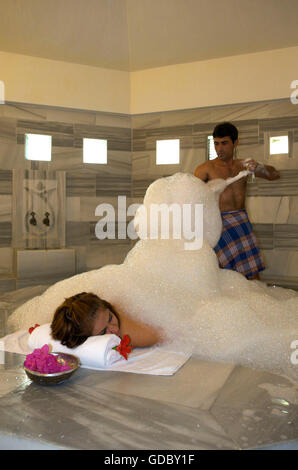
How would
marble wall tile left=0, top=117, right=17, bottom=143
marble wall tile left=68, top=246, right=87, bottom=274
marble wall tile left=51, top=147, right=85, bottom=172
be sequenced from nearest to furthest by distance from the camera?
1. marble wall tile left=0, top=117, right=17, bottom=143
2. marble wall tile left=51, top=147, right=85, bottom=172
3. marble wall tile left=68, top=246, right=87, bottom=274

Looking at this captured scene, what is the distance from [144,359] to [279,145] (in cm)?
278

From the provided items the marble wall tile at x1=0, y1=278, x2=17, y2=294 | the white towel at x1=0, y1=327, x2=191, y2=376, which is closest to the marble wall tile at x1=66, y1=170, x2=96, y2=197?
the marble wall tile at x1=0, y1=278, x2=17, y2=294

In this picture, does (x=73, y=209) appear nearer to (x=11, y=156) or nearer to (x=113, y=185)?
(x=113, y=185)

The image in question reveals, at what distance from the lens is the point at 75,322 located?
1.78 metres

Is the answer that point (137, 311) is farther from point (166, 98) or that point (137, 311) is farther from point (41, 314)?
point (166, 98)

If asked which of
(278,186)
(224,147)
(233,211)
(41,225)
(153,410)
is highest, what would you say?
(224,147)

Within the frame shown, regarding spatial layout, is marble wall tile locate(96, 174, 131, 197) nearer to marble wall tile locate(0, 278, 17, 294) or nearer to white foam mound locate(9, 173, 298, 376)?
marble wall tile locate(0, 278, 17, 294)

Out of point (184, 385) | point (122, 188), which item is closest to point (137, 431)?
point (184, 385)

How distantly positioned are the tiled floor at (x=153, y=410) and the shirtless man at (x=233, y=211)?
134 centimetres

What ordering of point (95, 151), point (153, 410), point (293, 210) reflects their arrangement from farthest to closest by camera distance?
→ 1. point (95, 151)
2. point (293, 210)
3. point (153, 410)

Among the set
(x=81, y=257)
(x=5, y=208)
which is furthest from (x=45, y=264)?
(x=5, y=208)

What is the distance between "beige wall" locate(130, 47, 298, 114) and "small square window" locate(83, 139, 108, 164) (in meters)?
0.49

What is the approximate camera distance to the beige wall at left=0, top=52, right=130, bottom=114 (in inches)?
154
